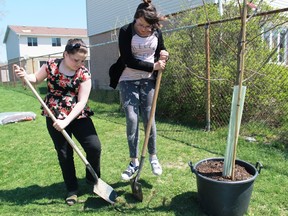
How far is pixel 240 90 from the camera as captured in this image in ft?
8.10

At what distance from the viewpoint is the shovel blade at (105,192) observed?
291 centimetres

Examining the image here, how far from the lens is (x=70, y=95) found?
9.77ft

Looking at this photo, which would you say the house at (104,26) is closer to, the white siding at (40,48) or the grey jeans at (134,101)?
the grey jeans at (134,101)

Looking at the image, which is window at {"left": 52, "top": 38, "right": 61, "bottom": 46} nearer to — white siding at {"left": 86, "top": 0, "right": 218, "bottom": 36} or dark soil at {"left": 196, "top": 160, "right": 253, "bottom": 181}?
white siding at {"left": 86, "top": 0, "right": 218, "bottom": 36}

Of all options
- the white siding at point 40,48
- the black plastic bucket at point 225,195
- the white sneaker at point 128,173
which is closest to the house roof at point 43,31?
the white siding at point 40,48

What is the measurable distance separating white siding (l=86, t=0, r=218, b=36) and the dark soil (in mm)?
10324

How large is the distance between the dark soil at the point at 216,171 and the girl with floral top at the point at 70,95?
1.06 meters

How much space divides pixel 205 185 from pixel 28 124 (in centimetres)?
567

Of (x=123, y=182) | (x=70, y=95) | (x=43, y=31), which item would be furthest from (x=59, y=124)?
(x=43, y=31)

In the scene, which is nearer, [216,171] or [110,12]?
[216,171]

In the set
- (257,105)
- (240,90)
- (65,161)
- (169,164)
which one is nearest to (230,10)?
(257,105)

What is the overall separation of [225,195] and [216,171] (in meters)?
0.31

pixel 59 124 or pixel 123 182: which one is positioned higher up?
pixel 59 124

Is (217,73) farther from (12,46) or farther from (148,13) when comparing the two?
(12,46)
